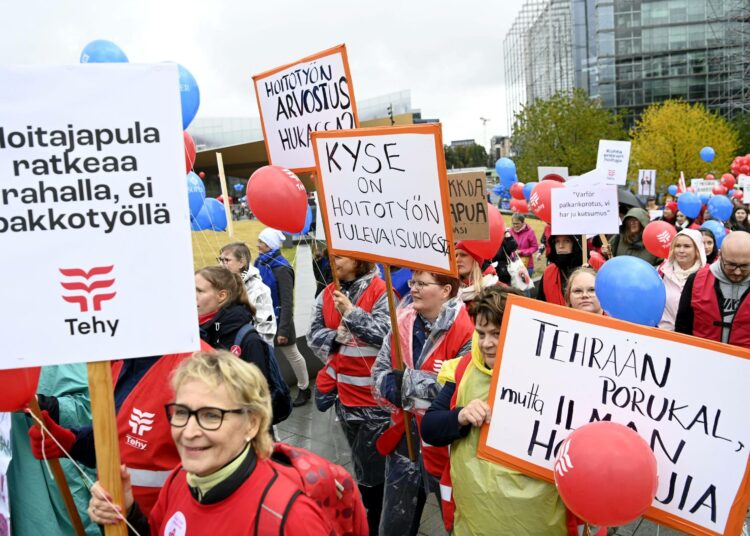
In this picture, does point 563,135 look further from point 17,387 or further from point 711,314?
point 17,387

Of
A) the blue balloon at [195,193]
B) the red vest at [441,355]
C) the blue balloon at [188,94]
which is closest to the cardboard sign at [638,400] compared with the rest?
the red vest at [441,355]

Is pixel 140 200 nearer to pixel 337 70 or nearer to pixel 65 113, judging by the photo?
pixel 65 113

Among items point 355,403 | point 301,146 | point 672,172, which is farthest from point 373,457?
point 672,172

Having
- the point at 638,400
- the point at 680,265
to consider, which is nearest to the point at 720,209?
the point at 680,265

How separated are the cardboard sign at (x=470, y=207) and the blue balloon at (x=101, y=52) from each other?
253cm

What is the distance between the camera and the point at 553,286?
234 inches

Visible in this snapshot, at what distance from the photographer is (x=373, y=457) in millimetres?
3766

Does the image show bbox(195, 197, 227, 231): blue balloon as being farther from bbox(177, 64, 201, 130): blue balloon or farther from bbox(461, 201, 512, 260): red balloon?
bbox(461, 201, 512, 260): red balloon

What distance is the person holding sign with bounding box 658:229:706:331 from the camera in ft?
17.4

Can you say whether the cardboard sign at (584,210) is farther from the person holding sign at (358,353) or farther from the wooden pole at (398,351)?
the wooden pole at (398,351)

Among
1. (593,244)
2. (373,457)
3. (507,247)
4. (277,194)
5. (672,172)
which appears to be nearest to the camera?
(373,457)

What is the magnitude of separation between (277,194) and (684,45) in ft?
212

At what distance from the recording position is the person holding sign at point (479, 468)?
2.26m

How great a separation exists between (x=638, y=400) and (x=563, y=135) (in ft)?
104
